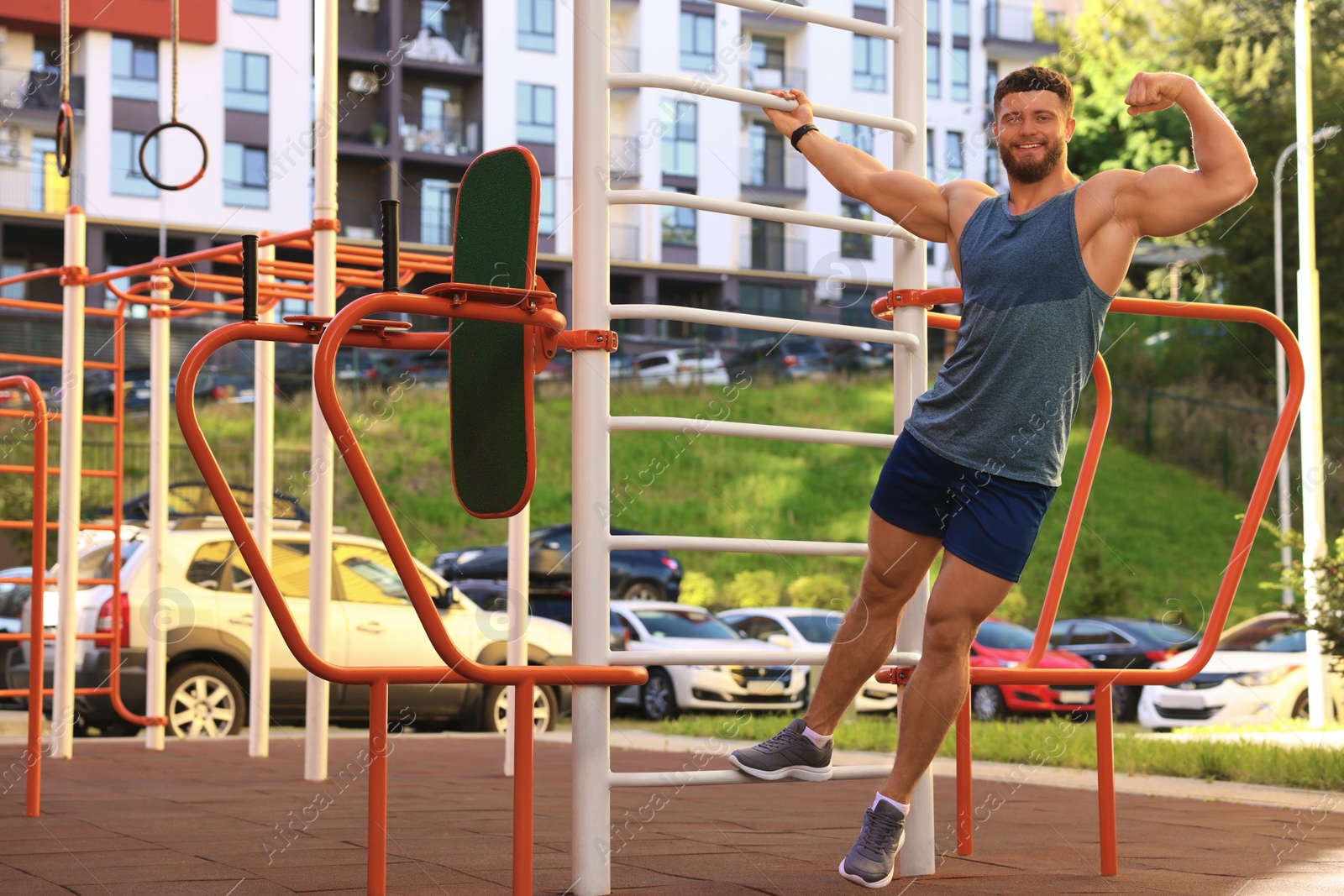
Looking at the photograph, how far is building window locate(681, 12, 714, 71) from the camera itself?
39094mm

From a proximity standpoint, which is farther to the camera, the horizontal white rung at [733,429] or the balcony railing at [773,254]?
the balcony railing at [773,254]

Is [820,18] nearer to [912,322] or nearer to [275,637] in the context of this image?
[912,322]

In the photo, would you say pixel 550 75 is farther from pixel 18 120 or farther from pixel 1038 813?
pixel 1038 813

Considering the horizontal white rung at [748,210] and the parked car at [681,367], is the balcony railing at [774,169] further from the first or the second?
the horizontal white rung at [748,210]

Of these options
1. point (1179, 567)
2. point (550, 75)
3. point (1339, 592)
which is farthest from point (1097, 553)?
point (550, 75)

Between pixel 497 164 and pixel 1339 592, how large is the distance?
8951mm

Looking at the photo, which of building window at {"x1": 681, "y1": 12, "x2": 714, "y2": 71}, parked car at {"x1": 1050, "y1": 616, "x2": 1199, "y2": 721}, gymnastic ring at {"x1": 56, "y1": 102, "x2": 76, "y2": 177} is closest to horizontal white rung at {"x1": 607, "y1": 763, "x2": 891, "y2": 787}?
gymnastic ring at {"x1": 56, "y1": 102, "x2": 76, "y2": 177}

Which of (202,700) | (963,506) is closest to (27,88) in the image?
(202,700)

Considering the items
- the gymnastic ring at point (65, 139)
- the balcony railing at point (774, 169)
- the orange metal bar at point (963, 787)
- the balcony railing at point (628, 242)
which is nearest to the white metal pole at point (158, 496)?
the gymnastic ring at point (65, 139)

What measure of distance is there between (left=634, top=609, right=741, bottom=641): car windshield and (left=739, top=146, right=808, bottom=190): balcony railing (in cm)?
2672

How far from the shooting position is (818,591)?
76.1 feet

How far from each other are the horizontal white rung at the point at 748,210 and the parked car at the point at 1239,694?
1033 centimetres

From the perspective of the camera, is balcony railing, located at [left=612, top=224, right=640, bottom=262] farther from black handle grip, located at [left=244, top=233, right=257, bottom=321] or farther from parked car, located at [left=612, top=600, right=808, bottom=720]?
black handle grip, located at [left=244, top=233, right=257, bottom=321]

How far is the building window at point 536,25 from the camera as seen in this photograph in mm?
37312
